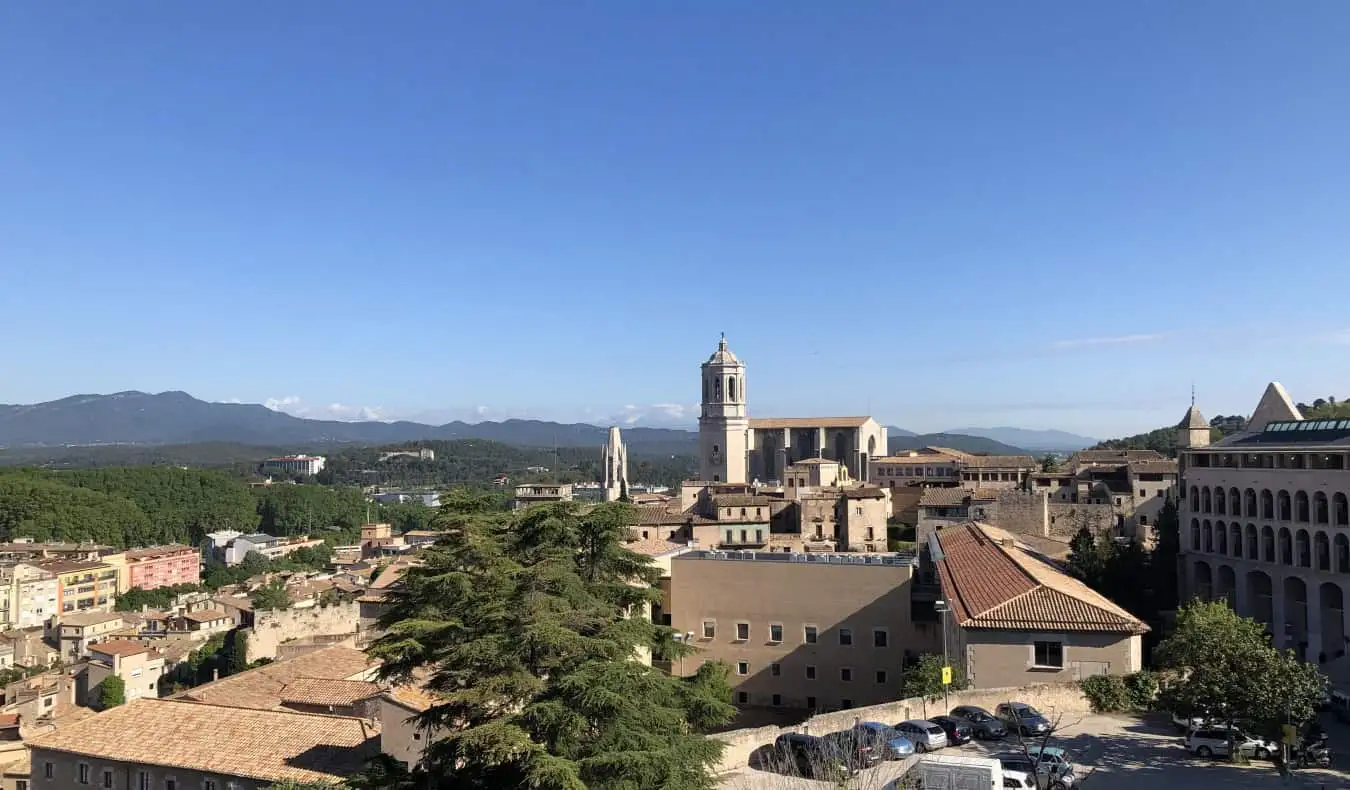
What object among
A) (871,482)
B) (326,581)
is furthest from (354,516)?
(871,482)

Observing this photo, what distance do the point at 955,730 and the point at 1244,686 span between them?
5.45 meters

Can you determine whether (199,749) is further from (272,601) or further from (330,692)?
(272,601)

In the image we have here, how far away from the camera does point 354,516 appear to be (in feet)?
480

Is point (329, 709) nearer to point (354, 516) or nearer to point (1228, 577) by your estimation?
point (1228, 577)

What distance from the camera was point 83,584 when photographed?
7981 cm

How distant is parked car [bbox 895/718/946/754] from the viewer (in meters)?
17.8

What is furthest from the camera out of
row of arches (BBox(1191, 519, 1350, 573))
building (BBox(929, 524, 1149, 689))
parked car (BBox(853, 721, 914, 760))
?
row of arches (BBox(1191, 519, 1350, 573))

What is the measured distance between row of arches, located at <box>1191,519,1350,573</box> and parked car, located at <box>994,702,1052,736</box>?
25654 mm

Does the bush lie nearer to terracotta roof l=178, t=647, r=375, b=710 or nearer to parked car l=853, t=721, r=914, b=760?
parked car l=853, t=721, r=914, b=760

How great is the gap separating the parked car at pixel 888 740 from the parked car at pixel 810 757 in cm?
94

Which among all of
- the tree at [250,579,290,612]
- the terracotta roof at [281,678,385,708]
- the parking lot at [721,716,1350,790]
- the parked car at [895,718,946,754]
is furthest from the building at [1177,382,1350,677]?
the tree at [250,579,290,612]

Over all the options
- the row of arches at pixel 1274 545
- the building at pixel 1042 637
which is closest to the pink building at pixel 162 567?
the building at pixel 1042 637

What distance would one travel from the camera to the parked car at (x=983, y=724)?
18562 mm

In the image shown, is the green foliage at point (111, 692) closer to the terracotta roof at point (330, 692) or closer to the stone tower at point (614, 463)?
the terracotta roof at point (330, 692)
